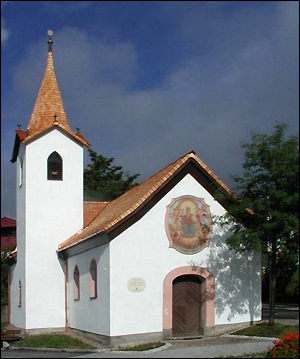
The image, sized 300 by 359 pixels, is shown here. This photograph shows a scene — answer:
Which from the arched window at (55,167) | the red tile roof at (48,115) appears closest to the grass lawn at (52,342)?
the arched window at (55,167)

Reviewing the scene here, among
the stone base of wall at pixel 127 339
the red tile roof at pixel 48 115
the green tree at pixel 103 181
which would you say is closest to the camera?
the stone base of wall at pixel 127 339

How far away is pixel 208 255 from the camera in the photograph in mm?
21672

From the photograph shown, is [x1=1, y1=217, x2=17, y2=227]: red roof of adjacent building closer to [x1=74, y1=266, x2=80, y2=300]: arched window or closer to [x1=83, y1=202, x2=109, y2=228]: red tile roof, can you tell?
[x1=83, y1=202, x2=109, y2=228]: red tile roof

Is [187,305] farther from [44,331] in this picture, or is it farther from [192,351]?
[44,331]

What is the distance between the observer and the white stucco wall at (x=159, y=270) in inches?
784

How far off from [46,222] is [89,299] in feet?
16.2

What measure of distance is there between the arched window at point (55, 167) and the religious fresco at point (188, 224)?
275 inches

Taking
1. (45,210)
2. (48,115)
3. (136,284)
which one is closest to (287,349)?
(136,284)

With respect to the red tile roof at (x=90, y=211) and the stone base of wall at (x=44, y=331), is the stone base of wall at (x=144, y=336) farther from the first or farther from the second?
the red tile roof at (x=90, y=211)

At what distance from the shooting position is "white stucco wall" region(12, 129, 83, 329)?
25.1 metres

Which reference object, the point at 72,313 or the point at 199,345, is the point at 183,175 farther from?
the point at 72,313

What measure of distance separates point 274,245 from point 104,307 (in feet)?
20.2

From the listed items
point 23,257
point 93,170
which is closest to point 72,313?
point 23,257

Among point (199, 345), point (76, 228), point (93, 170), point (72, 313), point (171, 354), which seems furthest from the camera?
point (93, 170)
